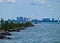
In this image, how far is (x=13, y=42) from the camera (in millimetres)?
91062

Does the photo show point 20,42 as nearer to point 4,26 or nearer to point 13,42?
point 13,42

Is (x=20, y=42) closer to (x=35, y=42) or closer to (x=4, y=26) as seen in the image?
(x=35, y=42)

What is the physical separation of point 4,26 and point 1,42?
69.7 m

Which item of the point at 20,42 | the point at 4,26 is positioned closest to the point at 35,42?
the point at 20,42

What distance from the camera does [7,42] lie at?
297 feet

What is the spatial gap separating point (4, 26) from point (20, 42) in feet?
232

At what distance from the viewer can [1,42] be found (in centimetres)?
9200

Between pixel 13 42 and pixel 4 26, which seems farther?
pixel 4 26

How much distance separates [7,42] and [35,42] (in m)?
8.87

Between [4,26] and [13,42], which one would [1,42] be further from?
[4,26]

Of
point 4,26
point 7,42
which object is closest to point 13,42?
point 7,42

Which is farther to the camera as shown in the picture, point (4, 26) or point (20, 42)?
point (4, 26)

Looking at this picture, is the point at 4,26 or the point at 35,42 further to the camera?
the point at 4,26

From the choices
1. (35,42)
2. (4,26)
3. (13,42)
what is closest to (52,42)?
(35,42)
